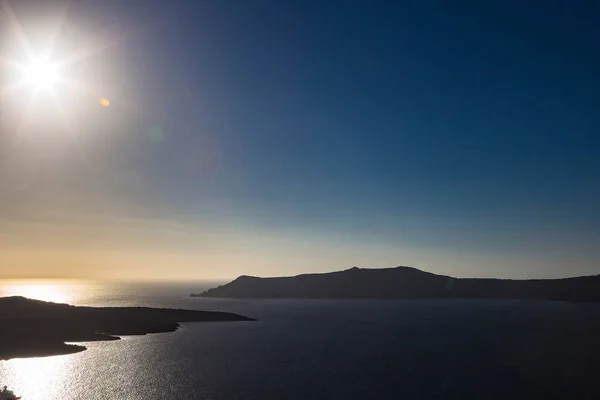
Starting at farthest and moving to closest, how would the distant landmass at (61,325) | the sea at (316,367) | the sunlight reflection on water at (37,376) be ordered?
the distant landmass at (61,325) → the sunlight reflection on water at (37,376) → the sea at (316,367)

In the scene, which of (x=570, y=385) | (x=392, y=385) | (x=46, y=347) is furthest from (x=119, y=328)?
(x=570, y=385)

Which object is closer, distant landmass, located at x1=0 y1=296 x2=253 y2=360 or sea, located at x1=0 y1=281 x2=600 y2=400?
sea, located at x1=0 y1=281 x2=600 y2=400

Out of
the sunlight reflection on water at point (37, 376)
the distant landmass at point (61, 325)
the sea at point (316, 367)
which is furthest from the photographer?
the distant landmass at point (61, 325)

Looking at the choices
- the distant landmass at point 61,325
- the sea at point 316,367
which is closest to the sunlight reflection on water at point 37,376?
the sea at point 316,367

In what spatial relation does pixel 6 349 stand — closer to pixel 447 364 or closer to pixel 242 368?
pixel 242 368

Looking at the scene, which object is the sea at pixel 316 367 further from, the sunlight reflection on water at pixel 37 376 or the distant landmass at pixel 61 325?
the distant landmass at pixel 61 325

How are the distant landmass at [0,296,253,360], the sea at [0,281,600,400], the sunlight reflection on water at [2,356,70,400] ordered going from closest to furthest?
the sea at [0,281,600,400]
the sunlight reflection on water at [2,356,70,400]
the distant landmass at [0,296,253,360]

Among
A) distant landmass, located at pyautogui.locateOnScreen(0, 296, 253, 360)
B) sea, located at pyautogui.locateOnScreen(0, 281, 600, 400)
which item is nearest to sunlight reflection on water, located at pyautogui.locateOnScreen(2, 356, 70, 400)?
sea, located at pyautogui.locateOnScreen(0, 281, 600, 400)

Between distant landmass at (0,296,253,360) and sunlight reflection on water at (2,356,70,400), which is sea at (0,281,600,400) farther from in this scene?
distant landmass at (0,296,253,360)

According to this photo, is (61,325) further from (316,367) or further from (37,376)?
(316,367)
